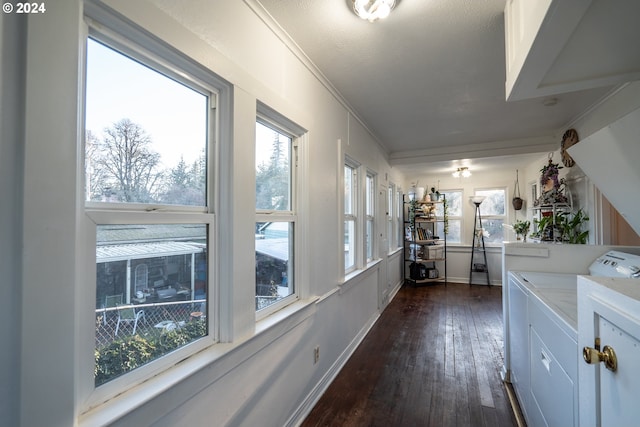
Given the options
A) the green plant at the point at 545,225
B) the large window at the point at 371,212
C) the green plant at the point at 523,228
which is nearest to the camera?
the green plant at the point at 545,225

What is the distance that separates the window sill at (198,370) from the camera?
2.52 feet

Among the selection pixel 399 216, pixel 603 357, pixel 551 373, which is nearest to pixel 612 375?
pixel 603 357

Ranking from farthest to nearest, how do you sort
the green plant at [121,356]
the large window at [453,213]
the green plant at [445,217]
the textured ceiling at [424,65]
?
the large window at [453,213] < the green plant at [445,217] < the textured ceiling at [424,65] < the green plant at [121,356]

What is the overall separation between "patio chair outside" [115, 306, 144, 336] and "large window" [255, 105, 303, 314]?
0.62m

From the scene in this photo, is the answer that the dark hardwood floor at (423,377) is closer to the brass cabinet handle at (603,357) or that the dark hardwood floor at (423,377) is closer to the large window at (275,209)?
the large window at (275,209)

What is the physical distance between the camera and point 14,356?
1.93ft

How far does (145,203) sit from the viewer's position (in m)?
0.94

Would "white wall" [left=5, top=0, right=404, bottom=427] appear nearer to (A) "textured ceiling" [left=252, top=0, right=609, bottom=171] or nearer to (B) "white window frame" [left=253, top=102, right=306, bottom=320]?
(B) "white window frame" [left=253, top=102, right=306, bottom=320]

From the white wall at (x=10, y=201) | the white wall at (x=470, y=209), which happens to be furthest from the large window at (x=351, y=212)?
the white wall at (x=470, y=209)

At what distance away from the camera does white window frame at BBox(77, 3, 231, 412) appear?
77cm

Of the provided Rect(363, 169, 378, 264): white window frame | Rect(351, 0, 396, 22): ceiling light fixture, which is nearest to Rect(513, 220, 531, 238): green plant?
Rect(363, 169, 378, 264): white window frame

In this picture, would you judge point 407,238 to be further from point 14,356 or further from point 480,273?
point 14,356

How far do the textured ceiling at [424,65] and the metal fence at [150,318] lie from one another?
145cm

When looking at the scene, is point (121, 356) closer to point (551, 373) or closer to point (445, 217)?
point (551, 373)
